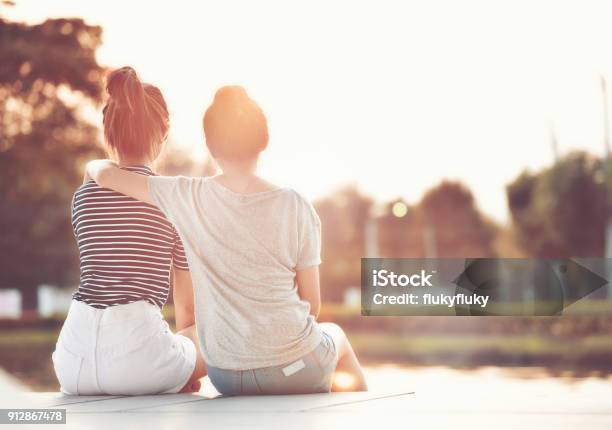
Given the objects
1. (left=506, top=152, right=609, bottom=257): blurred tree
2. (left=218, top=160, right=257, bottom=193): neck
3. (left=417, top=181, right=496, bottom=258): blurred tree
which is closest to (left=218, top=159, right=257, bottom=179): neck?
(left=218, top=160, right=257, bottom=193): neck

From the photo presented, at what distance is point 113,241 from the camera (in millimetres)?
3686

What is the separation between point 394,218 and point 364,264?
2332 inches

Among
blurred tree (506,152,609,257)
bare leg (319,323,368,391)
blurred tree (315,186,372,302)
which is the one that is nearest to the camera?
bare leg (319,323,368,391)

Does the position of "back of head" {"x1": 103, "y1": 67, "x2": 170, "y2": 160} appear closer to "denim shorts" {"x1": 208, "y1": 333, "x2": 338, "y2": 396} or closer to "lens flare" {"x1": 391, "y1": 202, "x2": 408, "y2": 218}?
"denim shorts" {"x1": 208, "y1": 333, "x2": 338, "y2": 396}

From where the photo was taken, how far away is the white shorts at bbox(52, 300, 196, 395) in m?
3.63

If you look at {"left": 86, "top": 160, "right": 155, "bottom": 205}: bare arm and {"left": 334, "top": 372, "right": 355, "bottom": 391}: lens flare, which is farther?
{"left": 334, "top": 372, "right": 355, "bottom": 391}: lens flare

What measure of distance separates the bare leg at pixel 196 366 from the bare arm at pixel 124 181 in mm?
553

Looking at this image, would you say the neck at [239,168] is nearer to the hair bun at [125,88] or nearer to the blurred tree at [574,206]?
the hair bun at [125,88]

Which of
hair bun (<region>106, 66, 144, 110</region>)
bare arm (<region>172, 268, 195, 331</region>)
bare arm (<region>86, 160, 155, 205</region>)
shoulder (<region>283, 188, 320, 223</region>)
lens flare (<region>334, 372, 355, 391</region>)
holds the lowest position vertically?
→ lens flare (<region>334, 372, 355, 391</region>)

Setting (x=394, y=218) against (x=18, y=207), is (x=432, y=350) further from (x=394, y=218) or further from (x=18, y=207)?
(x=394, y=218)

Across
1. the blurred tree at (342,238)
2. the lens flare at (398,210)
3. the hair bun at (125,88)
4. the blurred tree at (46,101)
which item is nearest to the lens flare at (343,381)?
the hair bun at (125,88)

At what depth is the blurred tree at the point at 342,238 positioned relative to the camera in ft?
192

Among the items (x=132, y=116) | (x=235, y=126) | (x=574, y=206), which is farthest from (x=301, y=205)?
(x=574, y=206)

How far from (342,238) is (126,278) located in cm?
6161
